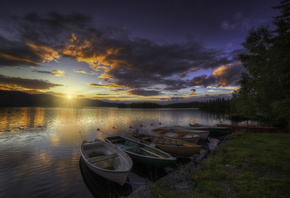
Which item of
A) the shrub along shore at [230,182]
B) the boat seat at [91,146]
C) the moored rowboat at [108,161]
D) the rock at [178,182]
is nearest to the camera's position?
the shrub along shore at [230,182]

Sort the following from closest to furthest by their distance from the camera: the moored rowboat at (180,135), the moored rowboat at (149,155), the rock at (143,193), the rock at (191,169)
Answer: the rock at (143,193) → the rock at (191,169) → the moored rowboat at (149,155) → the moored rowboat at (180,135)

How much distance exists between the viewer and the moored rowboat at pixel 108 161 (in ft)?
27.5

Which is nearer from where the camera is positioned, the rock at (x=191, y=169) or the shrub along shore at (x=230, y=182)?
the shrub along shore at (x=230, y=182)

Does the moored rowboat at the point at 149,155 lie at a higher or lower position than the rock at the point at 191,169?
lower

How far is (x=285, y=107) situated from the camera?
1058cm

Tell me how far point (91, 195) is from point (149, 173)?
5.05 metres

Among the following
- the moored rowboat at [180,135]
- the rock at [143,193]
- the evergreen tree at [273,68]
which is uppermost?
the evergreen tree at [273,68]

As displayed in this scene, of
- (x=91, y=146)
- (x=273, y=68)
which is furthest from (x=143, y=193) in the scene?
(x=273, y=68)

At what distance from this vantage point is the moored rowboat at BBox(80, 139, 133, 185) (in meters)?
8.39

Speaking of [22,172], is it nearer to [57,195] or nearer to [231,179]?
[57,195]

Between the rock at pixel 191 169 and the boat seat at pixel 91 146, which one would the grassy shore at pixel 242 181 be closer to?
the rock at pixel 191 169

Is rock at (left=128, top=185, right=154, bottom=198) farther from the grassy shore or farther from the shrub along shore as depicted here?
the grassy shore

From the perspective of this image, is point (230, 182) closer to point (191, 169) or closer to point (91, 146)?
point (191, 169)

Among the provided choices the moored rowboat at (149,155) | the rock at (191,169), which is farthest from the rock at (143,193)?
the moored rowboat at (149,155)
